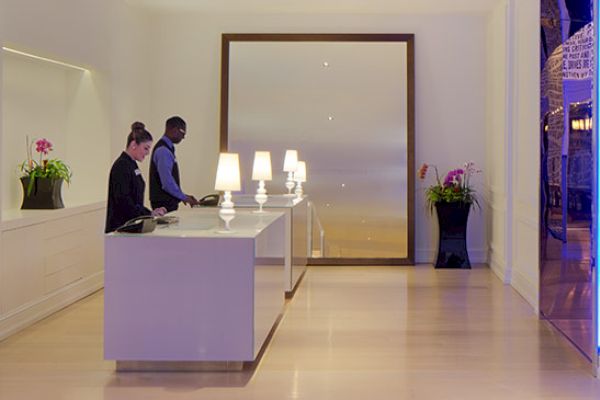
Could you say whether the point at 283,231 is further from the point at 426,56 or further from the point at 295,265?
the point at 426,56

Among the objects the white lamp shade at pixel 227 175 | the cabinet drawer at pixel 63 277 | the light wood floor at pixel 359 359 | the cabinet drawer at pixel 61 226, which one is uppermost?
the white lamp shade at pixel 227 175

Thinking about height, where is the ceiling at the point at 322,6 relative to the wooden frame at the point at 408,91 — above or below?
above

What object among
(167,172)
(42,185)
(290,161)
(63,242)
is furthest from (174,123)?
(290,161)

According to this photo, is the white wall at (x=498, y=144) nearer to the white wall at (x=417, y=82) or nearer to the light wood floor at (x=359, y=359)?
the white wall at (x=417, y=82)

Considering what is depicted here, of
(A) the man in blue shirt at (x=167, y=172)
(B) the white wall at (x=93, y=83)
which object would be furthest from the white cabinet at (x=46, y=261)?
(A) the man in blue shirt at (x=167, y=172)

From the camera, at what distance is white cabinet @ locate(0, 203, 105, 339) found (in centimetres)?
562

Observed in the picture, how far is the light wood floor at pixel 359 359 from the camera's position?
4.29m

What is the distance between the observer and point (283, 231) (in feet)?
20.5

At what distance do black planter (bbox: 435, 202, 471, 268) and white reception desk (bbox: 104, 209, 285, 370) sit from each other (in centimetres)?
470

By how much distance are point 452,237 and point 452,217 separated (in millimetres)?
236

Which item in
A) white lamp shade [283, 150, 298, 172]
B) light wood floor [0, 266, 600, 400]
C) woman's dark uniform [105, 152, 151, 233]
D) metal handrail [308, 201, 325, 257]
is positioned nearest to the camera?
light wood floor [0, 266, 600, 400]

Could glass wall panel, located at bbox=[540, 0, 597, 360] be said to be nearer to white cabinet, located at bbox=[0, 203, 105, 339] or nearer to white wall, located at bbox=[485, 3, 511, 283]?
white wall, located at bbox=[485, 3, 511, 283]

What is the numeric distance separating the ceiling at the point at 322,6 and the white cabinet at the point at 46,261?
2.74 meters

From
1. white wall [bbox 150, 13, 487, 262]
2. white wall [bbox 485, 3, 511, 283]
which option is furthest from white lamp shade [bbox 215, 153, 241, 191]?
white wall [bbox 150, 13, 487, 262]
